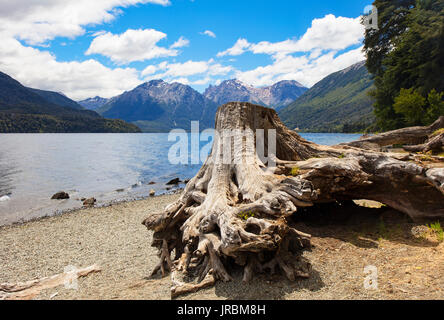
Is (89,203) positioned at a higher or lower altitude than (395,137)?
lower

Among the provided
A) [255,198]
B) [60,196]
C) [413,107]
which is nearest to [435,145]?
[255,198]

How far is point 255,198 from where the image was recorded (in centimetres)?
655

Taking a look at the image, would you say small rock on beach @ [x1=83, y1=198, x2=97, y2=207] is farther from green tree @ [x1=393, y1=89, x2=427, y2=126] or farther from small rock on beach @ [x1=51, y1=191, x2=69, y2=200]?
green tree @ [x1=393, y1=89, x2=427, y2=126]

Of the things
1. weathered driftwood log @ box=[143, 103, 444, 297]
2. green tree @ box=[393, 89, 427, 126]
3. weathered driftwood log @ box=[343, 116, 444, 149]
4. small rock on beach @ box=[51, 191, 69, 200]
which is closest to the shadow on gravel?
weathered driftwood log @ box=[143, 103, 444, 297]

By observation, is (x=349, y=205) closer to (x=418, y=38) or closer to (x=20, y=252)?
(x=20, y=252)

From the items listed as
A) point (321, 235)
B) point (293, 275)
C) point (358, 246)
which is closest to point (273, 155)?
point (321, 235)

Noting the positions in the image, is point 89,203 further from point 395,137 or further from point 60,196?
point 395,137

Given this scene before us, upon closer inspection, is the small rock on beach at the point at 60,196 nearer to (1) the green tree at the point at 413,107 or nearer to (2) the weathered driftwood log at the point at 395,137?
(2) the weathered driftwood log at the point at 395,137

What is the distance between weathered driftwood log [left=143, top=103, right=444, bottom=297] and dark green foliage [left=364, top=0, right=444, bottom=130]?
25172mm

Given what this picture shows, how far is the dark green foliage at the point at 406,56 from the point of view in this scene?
29.1 m

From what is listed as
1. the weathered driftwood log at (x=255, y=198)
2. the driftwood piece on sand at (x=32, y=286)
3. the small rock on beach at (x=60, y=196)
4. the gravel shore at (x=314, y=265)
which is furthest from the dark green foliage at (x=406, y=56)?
the small rock on beach at (x=60, y=196)

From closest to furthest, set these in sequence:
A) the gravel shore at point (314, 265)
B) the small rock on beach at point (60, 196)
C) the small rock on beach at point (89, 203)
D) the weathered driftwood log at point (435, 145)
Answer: the gravel shore at point (314, 265)
the weathered driftwood log at point (435, 145)
the small rock on beach at point (89, 203)
the small rock on beach at point (60, 196)

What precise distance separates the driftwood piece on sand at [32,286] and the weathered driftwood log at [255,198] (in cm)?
282

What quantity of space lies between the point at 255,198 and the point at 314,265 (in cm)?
196
